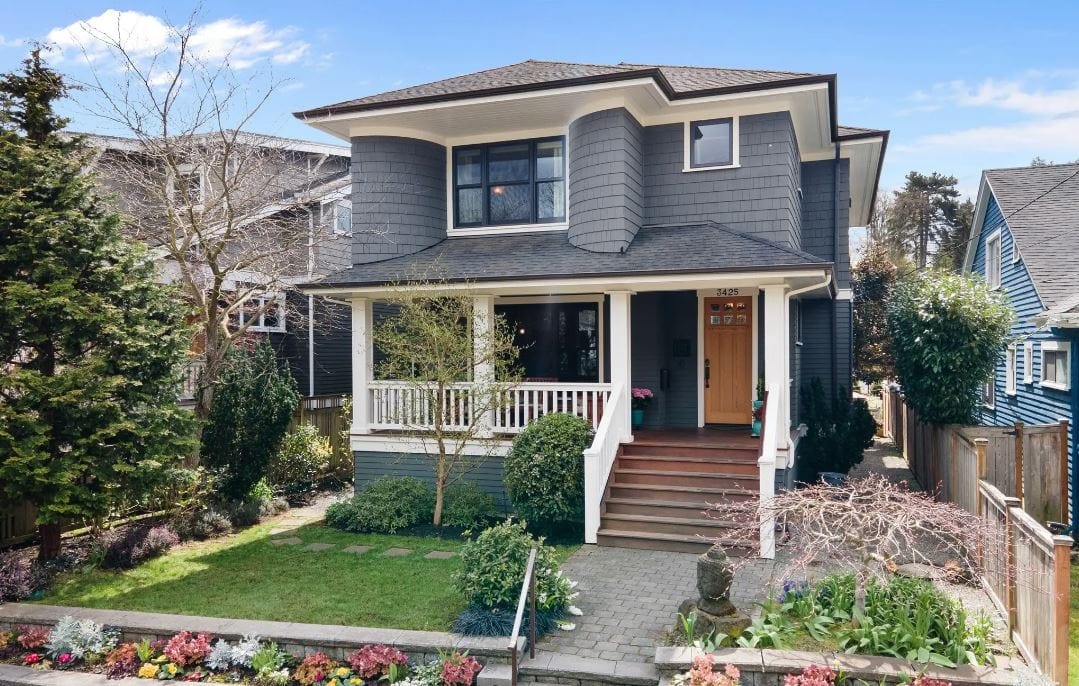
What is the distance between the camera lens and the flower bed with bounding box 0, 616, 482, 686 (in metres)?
5.76

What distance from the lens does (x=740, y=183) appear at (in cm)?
1185

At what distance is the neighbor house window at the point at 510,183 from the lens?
1282cm

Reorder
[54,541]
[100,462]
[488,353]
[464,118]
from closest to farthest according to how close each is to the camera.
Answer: [100,462]
[54,541]
[488,353]
[464,118]

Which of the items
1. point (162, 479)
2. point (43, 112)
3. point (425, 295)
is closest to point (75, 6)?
point (43, 112)

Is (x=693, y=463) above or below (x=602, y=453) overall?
below

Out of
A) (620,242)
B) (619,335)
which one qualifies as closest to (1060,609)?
(619,335)

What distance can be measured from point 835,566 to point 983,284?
616cm

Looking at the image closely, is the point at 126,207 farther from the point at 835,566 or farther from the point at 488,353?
the point at 835,566

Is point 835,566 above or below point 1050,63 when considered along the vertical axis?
A: below

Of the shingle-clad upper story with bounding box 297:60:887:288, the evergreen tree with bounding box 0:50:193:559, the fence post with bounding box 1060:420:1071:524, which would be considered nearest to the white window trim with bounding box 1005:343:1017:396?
the shingle-clad upper story with bounding box 297:60:887:288

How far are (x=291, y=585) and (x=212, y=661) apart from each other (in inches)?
71.7

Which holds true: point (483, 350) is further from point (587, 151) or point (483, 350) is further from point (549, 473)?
point (587, 151)

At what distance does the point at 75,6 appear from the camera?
10.8 m

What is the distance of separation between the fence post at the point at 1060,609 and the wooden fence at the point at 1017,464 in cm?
345
